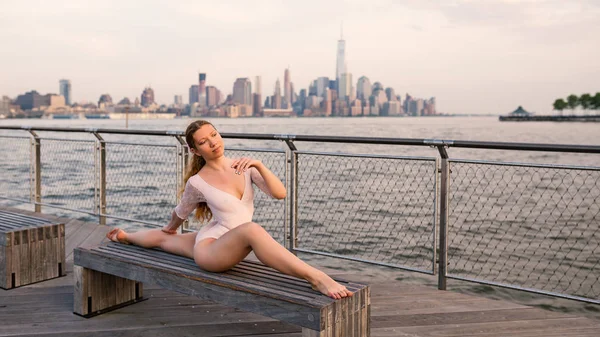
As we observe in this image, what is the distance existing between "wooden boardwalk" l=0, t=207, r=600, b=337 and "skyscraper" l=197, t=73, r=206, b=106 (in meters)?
77.3

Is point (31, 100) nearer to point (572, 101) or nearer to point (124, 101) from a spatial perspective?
point (124, 101)

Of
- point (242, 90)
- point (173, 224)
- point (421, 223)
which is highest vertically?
point (242, 90)

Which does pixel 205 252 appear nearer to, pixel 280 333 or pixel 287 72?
pixel 280 333

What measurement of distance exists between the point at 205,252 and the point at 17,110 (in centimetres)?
8505

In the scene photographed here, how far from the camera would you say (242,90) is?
4021 inches

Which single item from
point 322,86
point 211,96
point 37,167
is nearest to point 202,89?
point 211,96

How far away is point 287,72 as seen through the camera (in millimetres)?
154125

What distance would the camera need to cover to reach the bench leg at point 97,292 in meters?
3.49

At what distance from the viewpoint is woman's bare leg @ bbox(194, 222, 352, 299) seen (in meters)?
2.56

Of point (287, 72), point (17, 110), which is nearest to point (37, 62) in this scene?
point (17, 110)

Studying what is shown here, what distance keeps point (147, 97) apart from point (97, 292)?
9442 centimetres

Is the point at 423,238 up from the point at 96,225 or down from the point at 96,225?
down

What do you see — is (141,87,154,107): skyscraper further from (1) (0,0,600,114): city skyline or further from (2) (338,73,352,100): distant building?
(2) (338,73,352,100): distant building

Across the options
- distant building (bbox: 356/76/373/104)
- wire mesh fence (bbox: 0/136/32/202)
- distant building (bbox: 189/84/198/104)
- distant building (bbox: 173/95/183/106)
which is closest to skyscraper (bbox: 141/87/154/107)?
distant building (bbox: 173/95/183/106)
